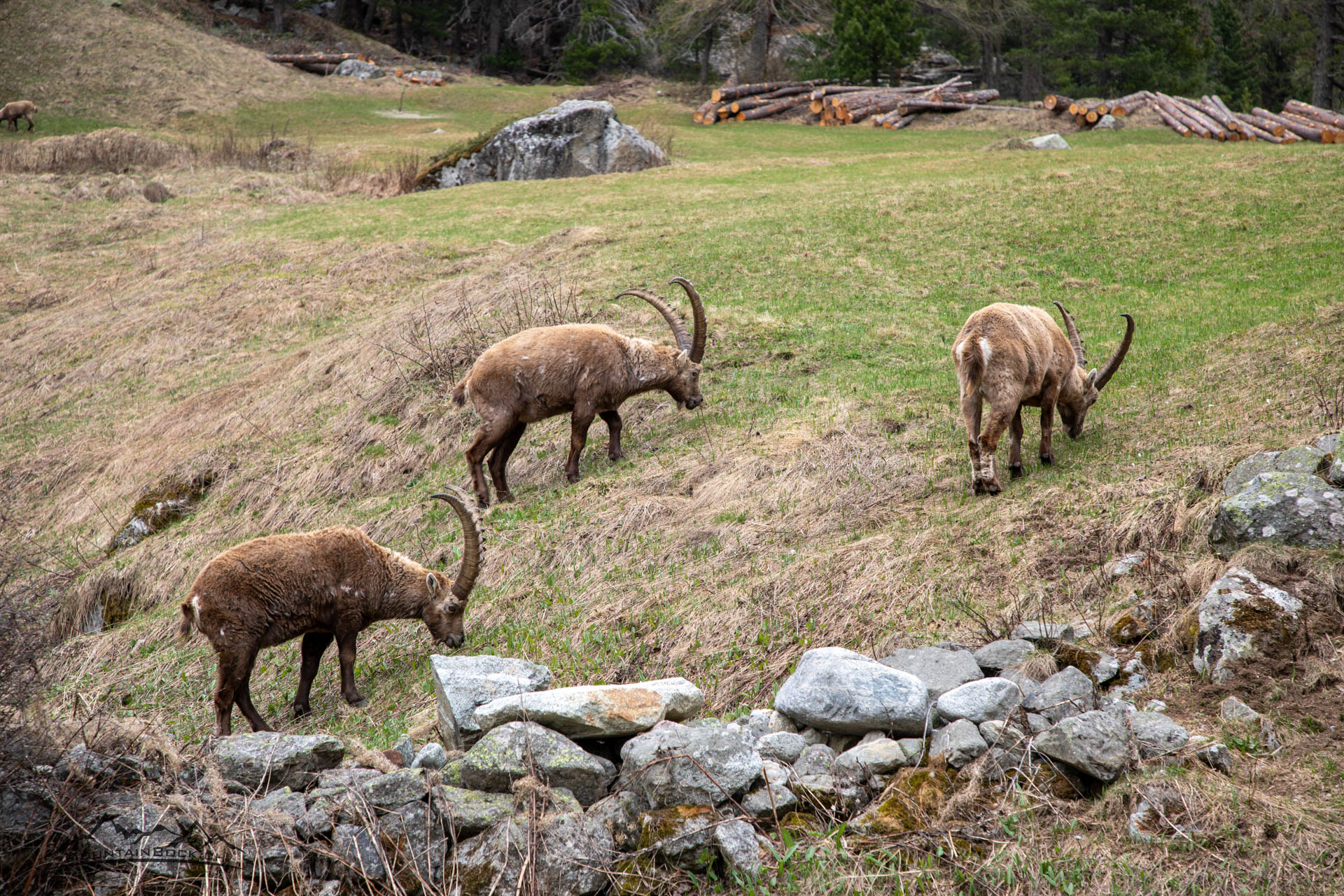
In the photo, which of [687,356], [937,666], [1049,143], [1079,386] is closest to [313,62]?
[1049,143]

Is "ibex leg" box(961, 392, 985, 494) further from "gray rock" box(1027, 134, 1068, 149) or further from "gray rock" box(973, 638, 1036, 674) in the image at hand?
"gray rock" box(1027, 134, 1068, 149)

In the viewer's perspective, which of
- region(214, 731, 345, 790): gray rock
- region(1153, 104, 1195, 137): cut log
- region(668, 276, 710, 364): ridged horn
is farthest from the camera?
region(1153, 104, 1195, 137): cut log

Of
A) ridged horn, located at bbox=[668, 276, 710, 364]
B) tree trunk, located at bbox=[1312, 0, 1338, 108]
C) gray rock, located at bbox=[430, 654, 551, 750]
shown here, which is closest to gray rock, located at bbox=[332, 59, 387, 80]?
tree trunk, located at bbox=[1312, 0, 1338, 108]

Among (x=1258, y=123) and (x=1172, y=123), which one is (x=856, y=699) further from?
(x=1172, y=123)

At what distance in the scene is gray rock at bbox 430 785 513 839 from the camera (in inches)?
198

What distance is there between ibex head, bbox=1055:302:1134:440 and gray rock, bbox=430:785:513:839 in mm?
7617

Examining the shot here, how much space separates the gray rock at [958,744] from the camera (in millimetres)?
5320

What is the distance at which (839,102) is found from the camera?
40.4 meters

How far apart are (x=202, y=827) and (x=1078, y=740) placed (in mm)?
4368

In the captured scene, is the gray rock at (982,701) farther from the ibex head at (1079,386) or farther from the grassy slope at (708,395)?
the ibex head at (1079,386)

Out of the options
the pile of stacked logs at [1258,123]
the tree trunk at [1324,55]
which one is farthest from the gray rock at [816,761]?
the tree trunk at [1324,55]

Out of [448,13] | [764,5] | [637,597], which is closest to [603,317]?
[637,597]

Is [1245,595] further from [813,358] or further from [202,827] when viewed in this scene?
[813,358]

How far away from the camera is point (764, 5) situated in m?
48.9
